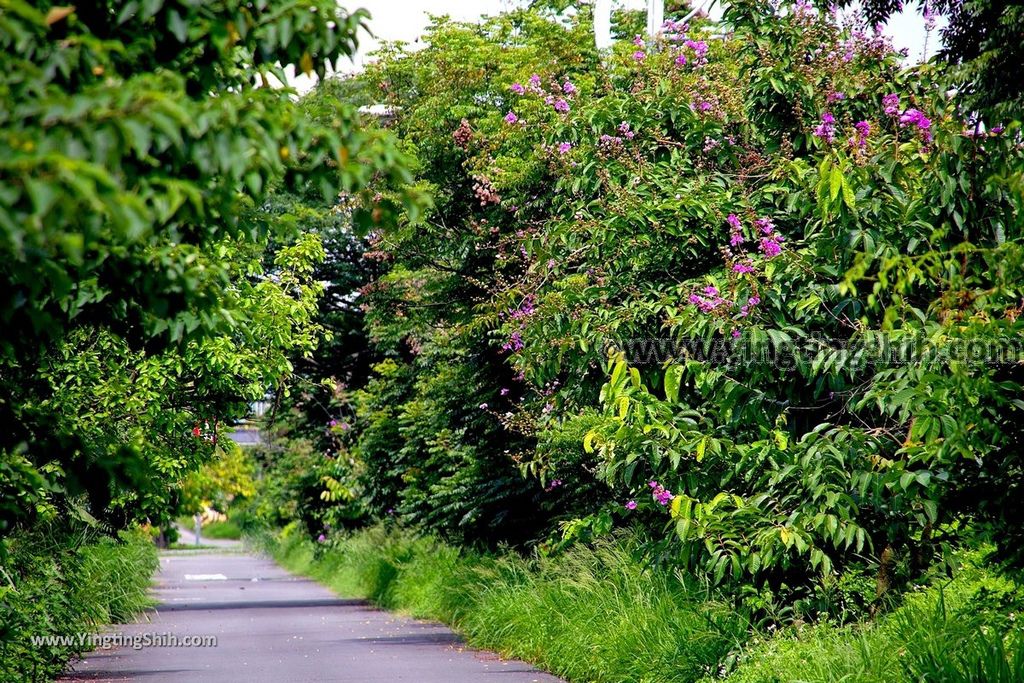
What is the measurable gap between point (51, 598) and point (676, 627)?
6940 millimetres

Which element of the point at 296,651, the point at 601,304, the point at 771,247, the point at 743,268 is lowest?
the point at 296,651

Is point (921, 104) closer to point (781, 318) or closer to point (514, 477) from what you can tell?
point (781, 318)

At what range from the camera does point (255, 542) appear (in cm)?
6881

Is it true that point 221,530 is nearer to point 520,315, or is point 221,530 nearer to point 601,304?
point 520,315

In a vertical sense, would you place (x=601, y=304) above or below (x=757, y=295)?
below

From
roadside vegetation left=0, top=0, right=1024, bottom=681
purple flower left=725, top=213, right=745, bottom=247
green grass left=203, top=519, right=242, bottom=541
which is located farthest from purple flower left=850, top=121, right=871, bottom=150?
green grass left=203, top=519, right=242, bottom=541

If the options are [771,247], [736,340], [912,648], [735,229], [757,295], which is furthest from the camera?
[735,229]

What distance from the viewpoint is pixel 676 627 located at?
39.4ft

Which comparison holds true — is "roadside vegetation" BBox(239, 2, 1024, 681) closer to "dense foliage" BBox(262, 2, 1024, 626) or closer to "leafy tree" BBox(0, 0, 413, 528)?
"dense foliage" BBox(262, 2, 1024, 626)

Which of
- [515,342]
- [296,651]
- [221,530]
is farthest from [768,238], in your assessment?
[221,530]

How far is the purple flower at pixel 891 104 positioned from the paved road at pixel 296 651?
248 inches

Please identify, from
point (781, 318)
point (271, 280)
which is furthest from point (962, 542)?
point (271, 280)

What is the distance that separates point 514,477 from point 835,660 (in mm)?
10651

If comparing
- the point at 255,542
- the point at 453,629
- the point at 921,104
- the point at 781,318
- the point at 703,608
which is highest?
the point at 921,104
